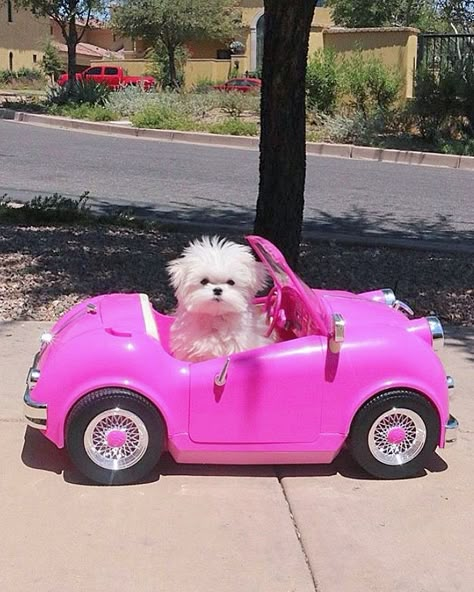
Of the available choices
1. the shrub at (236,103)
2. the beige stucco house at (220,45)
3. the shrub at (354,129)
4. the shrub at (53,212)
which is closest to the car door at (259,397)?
the shrub at (53,212)

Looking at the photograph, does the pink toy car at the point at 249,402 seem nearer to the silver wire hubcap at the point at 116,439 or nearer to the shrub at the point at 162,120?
the silver wire hubcap at the point at 116,439

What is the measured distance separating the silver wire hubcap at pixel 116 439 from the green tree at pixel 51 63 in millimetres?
55120

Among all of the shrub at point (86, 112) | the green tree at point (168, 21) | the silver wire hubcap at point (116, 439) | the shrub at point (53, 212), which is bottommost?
the silver wire hubcap at point (116, 439)

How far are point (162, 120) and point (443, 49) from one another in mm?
7219

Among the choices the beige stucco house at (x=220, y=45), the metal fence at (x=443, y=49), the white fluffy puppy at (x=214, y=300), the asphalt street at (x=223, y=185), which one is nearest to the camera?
the white fluffy puppy at (x=214, y=300)

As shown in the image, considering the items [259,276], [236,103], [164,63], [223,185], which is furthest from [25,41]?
[259,276]

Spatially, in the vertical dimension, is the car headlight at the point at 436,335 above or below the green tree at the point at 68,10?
below

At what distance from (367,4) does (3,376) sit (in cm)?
4763

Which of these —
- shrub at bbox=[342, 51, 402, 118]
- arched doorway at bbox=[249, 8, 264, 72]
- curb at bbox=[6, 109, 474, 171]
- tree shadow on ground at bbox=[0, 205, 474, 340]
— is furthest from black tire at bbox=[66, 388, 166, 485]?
arched doorway at bbox=[249, 8, 264, 72]

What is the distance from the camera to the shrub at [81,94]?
2497cm

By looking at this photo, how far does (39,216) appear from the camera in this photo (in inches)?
328

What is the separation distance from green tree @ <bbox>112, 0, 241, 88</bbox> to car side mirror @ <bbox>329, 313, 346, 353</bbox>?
35.7 m

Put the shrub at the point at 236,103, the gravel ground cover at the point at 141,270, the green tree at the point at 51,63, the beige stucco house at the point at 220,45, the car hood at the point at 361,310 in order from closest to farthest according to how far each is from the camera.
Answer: the car hood at the point at 361,310 < the gravel ground cover at the point at 141,270 < the shrub at the point at 236,103 < the beige stucco house at the point at 220,45 < the green tree at the point at 51,63

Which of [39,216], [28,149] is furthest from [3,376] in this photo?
[28,149]
